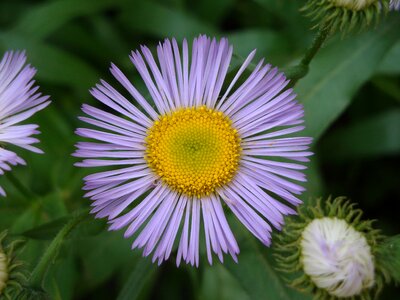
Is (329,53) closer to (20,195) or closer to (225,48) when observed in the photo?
(225,48)

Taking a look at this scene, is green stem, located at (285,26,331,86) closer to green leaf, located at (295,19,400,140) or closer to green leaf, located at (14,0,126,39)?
green leaf, located at (295,19,400,140)

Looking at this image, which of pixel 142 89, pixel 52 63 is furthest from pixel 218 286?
pixel 52 63

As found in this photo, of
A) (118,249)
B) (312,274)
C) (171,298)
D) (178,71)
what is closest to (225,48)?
(178,71)

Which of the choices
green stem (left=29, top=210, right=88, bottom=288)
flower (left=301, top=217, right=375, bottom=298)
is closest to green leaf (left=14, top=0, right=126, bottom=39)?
green stem (left=29, top=210, right=88, bottom=288)

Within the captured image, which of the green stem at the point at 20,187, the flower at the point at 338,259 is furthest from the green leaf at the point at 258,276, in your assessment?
the green stem at the point at 20,187

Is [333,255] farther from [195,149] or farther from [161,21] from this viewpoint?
[161,21]

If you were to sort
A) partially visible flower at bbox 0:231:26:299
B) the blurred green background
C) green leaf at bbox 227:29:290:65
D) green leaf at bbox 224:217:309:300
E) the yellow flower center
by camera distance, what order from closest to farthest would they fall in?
partially visible flower at bbox 0:231:26:299, the yellow flower center, green leaf at bbox 224:217:309:300, the blurred green background, green leaf at bbox 227:29:290:65
